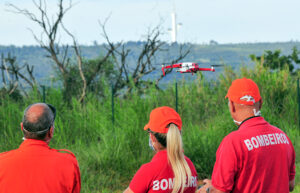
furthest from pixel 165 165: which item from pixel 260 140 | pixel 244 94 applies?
pixel 244 94

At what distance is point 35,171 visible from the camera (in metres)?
3.15

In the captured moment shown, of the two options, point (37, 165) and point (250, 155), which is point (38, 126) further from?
point (250, 155)

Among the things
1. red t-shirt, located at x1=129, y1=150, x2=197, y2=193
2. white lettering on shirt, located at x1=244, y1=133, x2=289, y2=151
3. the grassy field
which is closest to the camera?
red t-shirt, located at x1=129, y1=150, x2=197, y2=193

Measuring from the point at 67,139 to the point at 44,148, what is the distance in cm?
1099

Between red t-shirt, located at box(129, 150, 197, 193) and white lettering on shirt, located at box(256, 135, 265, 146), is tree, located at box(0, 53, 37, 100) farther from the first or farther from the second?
white lettering on shirt, located at box(256, 135, 265, 146)

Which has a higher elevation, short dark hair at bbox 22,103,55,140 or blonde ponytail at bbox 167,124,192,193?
short dark hair at bbox 22,103,55,140

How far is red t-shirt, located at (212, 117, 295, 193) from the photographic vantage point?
3.53 meters

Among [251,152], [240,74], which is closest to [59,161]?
[251,152]

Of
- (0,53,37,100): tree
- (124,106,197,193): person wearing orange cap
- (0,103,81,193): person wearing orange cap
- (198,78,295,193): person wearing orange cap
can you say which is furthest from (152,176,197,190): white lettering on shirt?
(0,53,37,100): tree

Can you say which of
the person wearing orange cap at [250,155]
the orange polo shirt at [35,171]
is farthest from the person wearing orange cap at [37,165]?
the person wearing orange cap at [250,155]

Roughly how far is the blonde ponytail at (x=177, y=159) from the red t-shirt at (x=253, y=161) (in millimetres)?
222

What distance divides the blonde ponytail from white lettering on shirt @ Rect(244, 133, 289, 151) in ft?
1.57

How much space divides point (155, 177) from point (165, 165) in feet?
0.39

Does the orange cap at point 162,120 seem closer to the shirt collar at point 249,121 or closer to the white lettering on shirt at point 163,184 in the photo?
the white lettering on shirt at point 163,184
